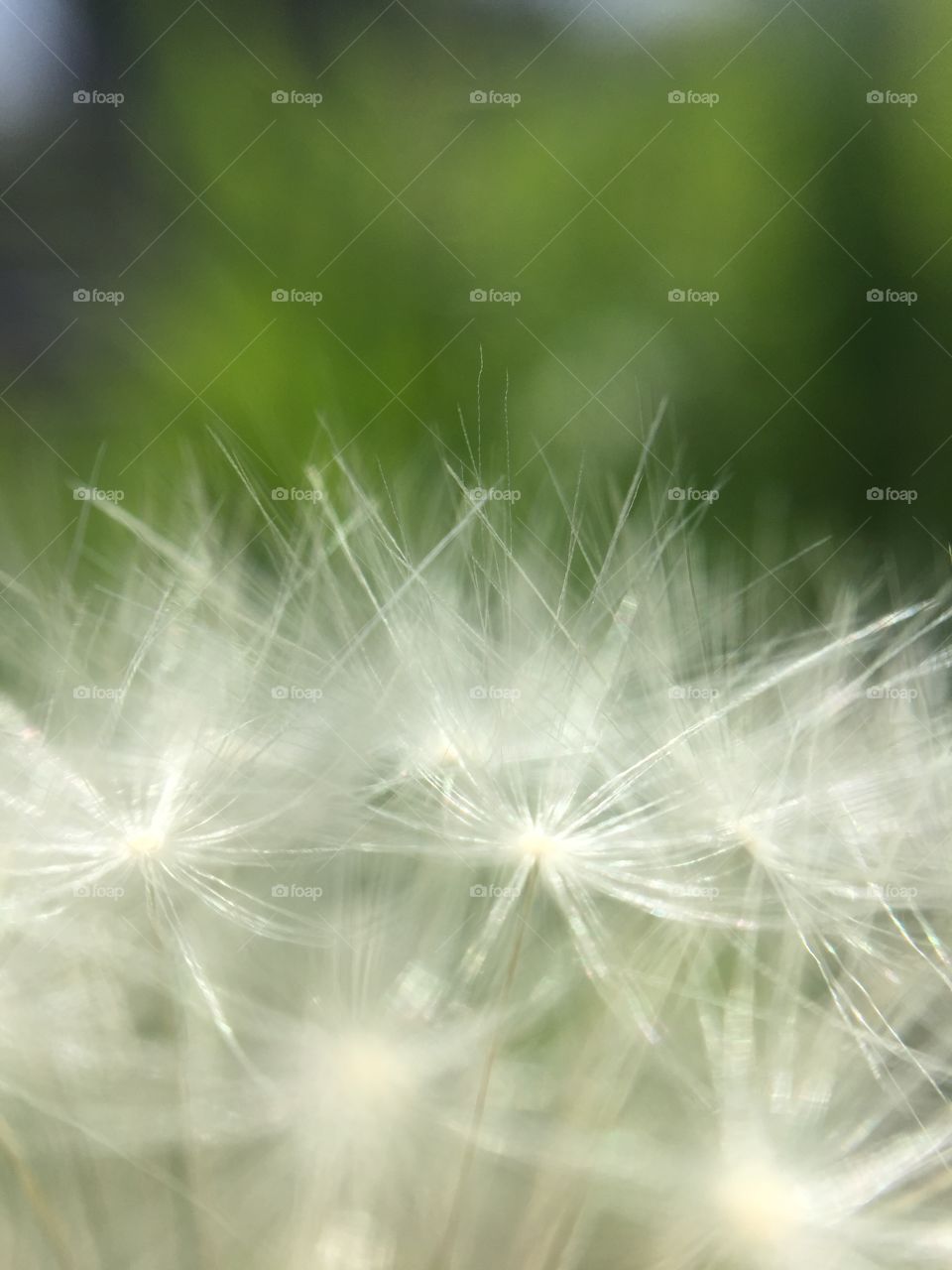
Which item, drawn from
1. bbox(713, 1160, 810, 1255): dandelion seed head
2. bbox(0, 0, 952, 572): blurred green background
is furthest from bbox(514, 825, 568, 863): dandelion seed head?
bbox(0, 0, 952, 572): blurred green background

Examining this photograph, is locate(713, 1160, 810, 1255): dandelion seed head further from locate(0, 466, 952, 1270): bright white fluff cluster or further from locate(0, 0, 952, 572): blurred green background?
locate(0, 0, 952, 572): blurred green background

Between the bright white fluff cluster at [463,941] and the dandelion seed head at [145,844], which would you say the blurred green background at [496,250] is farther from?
the dandelion seed head at [145,844]

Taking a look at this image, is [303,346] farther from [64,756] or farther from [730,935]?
[730,935]

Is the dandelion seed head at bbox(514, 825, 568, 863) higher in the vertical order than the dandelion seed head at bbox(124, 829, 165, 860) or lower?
higher

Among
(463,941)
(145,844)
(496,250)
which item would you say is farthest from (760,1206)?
(496,250)

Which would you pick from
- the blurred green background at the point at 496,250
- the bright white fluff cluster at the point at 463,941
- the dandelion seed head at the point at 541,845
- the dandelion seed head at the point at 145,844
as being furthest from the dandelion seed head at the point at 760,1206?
the blurred green background at the point at 496,250

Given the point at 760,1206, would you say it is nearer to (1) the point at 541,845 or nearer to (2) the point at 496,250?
(1) the point at 541,845
